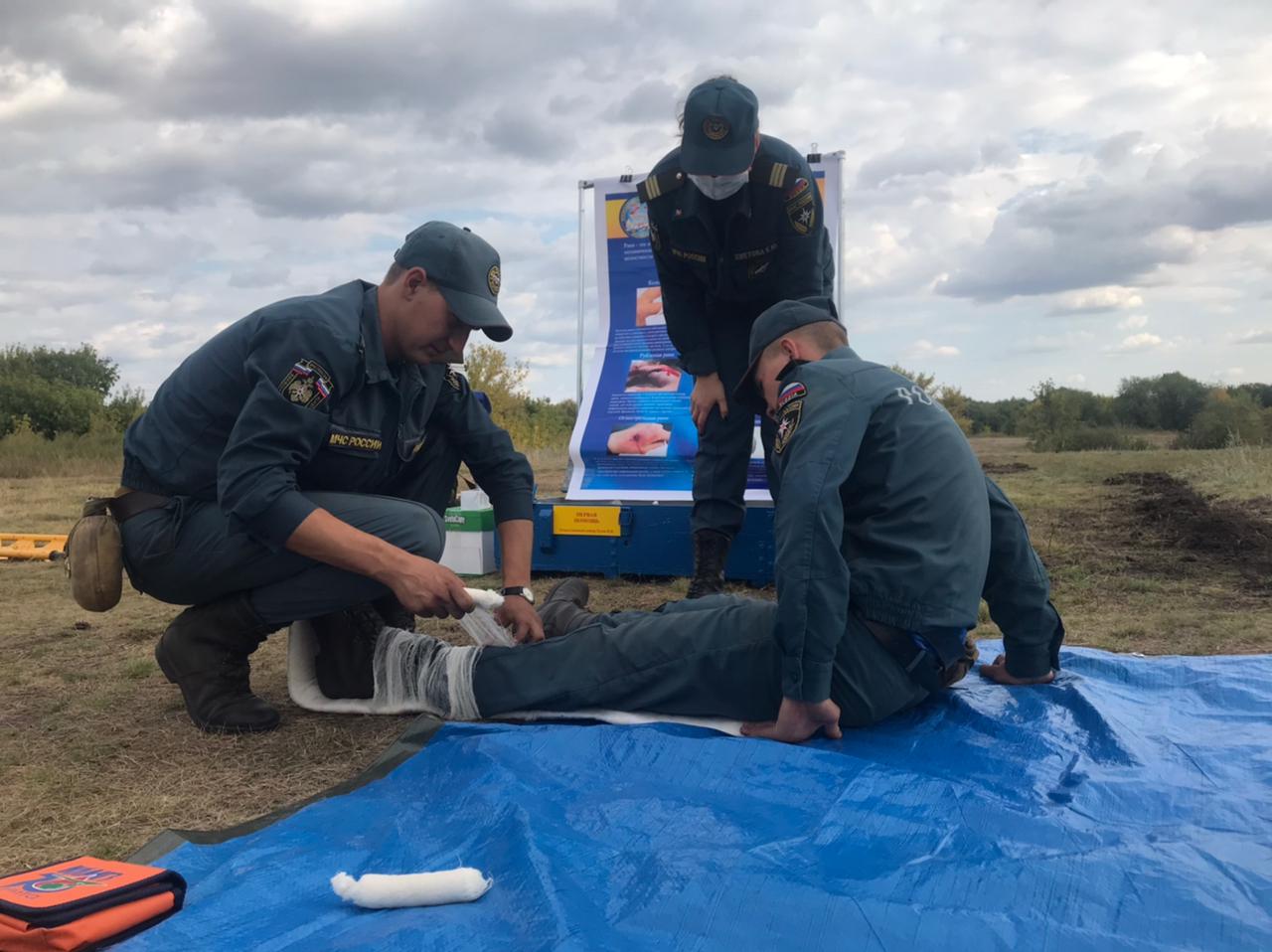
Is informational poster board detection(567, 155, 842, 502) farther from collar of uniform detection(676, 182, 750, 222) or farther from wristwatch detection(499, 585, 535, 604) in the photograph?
wristwatch detection(499, 585, 535, 604)

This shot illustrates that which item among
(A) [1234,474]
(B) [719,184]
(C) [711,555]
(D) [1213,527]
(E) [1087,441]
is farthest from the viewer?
(E) [1087,441]

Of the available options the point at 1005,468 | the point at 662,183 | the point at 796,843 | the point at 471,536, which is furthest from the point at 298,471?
the point at 1005,468

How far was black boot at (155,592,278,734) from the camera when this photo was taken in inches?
99.0

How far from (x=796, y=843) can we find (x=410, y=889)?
620 millimetres

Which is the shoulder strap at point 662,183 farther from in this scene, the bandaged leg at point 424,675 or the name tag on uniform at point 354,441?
the bandaged leg at point 424,675

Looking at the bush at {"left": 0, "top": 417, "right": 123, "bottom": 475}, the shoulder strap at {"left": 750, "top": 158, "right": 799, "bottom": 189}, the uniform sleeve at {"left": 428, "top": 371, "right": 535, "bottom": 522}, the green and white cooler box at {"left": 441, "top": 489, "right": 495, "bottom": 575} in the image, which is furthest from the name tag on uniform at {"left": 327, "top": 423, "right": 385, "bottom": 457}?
the bush at {"left": 0, "top": 417, "right": 123, "bottom": 475}

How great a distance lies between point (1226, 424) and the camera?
19.5 metres

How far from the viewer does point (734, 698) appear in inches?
89.8

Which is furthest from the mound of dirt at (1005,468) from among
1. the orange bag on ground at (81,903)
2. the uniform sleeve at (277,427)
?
the orange bag on ground at (81,903)

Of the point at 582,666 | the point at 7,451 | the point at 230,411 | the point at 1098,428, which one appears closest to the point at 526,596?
the point at 582,666

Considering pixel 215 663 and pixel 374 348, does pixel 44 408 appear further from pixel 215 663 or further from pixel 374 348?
pixel 374 348

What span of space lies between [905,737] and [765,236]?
2.03m

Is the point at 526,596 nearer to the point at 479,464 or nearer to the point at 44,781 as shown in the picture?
the point at 479,464

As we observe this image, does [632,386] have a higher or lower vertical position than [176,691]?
higher
